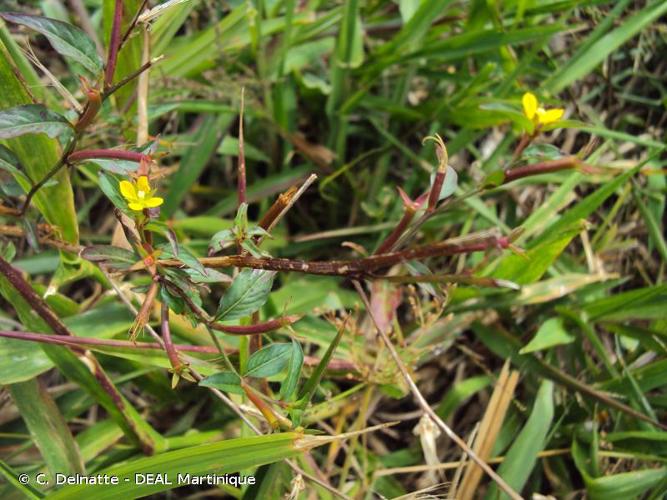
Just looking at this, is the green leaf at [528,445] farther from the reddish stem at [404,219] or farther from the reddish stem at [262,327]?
the reddish stem at [262,327]

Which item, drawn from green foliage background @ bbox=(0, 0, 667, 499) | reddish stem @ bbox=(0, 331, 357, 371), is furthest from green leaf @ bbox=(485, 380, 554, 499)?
reddish stem @ bbox=(0, 331, 357, 371)

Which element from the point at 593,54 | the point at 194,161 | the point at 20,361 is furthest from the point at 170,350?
the point at 593,54

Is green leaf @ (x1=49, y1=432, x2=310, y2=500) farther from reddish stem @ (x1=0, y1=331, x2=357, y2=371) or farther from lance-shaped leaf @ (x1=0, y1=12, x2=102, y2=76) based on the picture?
lance-shaped leaf @ (x1=0, y1=12, x2=102, y2=76)

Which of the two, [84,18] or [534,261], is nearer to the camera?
[534,261]

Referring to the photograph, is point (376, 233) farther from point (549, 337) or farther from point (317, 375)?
point (317, 375)

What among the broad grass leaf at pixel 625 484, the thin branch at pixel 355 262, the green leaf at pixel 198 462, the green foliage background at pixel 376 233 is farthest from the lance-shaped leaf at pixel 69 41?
the broad grass leaf at pixel 625 484

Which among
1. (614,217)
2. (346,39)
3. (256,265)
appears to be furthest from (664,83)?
(256,265)

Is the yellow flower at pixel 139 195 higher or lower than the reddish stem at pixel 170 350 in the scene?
higher
